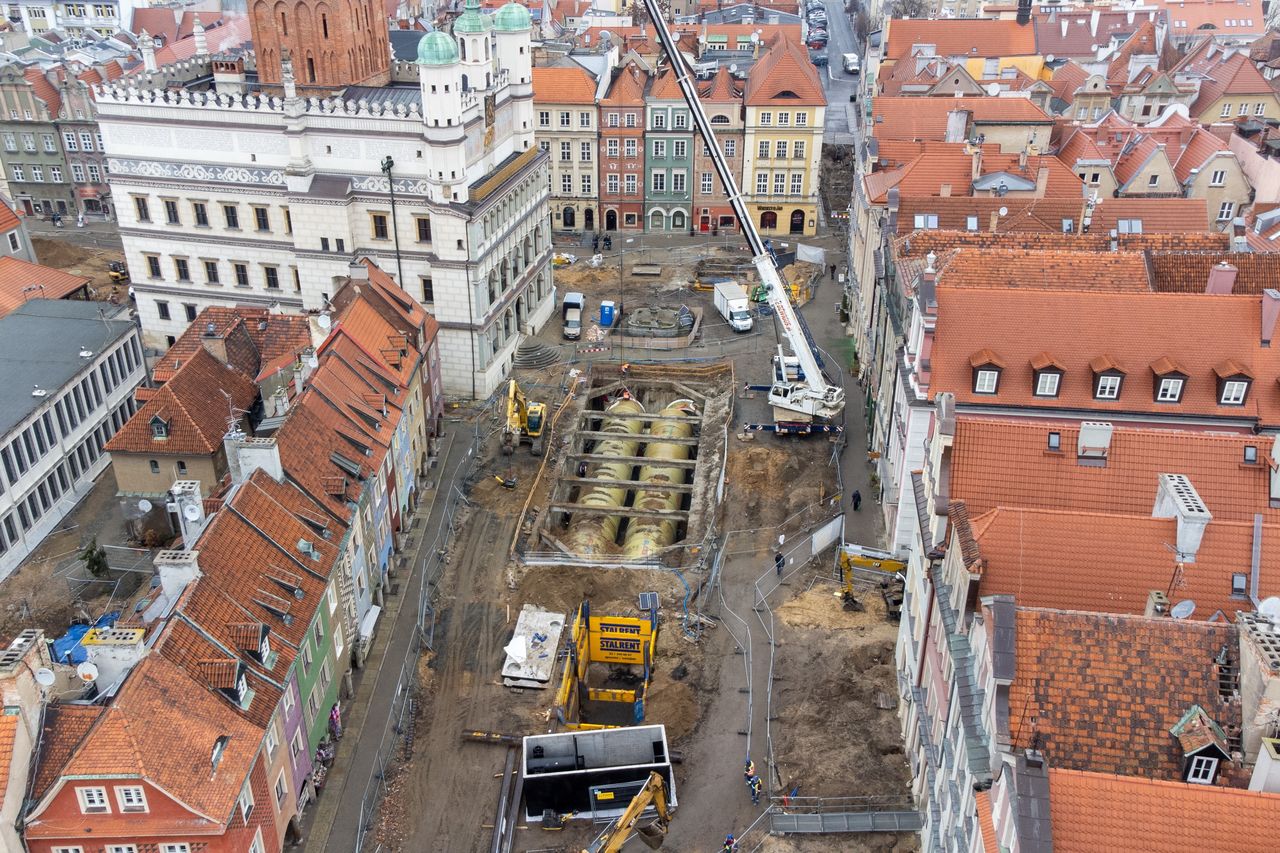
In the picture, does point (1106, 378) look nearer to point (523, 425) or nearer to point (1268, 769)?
point (1268, 769)

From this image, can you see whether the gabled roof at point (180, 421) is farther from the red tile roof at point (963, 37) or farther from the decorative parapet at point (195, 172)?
the red tile roof at point (963, 37)

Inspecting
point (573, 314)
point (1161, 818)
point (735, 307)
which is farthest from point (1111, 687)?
point (573, 314)

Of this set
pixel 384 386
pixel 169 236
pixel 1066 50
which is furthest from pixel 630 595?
pixel 1066 50

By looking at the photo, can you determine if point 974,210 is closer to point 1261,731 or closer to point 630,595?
point 630,595

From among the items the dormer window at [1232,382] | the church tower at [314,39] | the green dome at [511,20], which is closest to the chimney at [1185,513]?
the dormer window at [1232,382]

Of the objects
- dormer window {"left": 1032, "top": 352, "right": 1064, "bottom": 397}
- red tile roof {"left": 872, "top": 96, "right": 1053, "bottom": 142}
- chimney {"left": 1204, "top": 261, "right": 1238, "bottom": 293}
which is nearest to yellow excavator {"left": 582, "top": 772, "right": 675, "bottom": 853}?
dormer window {"left": 1032, "top": 352, "right": 1064, "bottom": 397}

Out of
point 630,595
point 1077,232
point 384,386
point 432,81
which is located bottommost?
point 630,595

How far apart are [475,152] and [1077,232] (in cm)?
4086

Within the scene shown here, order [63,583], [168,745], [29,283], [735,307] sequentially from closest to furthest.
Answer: [168,745], [63,583], [29,283], [735,307]

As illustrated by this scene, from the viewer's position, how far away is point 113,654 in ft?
117

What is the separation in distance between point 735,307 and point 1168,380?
41.1 meters

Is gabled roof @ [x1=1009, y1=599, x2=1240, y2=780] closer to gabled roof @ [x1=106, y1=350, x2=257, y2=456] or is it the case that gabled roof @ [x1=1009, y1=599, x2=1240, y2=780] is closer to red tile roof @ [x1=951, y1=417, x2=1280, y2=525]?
red tile roof @ [x1=951, y1=417, x2=1280, y2=525]

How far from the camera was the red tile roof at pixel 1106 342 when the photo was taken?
5144 centimetres

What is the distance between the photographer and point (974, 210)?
72.3 metres
